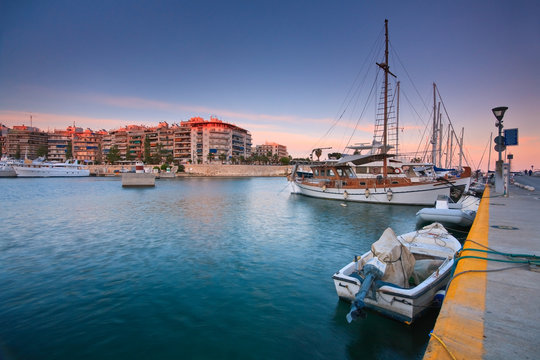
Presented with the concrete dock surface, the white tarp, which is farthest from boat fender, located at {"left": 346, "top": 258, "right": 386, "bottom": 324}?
the concrete dock surface

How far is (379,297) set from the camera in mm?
6004

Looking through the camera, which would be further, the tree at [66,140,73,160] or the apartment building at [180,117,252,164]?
the tree at [66,140,73,160]

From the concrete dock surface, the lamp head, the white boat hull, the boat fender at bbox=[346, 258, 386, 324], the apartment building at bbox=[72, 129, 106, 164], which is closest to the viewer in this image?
the concrete dock surface

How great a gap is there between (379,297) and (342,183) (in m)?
27.3

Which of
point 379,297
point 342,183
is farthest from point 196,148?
point 379,297

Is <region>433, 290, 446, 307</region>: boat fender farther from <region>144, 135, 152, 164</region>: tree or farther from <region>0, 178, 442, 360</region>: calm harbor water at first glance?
<region>144, 135, 152, 164</region>: tree

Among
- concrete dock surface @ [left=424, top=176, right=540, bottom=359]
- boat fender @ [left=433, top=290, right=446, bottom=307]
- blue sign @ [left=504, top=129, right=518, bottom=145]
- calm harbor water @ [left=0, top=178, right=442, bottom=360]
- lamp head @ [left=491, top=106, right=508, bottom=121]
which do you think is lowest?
calm harbor water @ [left=0, top=178, right=442, bottom=360]

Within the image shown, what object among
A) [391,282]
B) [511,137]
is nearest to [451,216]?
[511,137]

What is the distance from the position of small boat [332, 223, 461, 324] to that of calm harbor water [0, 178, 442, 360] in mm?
448

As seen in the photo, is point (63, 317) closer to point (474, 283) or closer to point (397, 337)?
point (397, 337)

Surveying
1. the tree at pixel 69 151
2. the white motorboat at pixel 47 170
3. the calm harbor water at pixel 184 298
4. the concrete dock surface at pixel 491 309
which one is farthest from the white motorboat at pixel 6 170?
the concrete dock surface at pixel 491 309

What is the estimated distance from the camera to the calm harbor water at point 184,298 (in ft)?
18.6

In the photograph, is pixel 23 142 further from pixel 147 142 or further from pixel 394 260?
pixel 394 260

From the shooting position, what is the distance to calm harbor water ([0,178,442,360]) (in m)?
5.68
